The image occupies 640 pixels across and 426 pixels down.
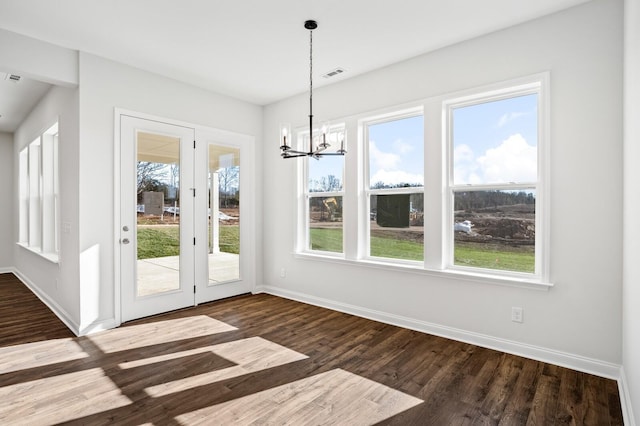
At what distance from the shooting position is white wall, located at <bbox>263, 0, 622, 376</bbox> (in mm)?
2682

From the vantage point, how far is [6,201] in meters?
7.09

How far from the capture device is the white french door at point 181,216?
13.2 ft

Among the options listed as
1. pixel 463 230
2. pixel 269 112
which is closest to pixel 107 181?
pixel 269 112

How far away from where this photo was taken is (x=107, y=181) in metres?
3.80

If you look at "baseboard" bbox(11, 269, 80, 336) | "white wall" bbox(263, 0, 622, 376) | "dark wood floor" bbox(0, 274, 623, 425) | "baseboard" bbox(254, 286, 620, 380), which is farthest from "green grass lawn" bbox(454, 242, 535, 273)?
"baseboard" bbox(11, 269, 80, 336)

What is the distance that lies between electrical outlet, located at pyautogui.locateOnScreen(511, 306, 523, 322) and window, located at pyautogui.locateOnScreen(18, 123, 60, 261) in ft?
17.1

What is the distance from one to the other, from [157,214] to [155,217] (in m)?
0.04

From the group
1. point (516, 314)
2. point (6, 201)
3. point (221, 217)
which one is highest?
point (6, 201)

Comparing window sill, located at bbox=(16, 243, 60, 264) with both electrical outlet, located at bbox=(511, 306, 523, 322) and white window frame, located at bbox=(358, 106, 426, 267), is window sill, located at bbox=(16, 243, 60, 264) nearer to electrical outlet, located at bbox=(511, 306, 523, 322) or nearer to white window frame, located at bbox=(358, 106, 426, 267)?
white window frame, located at bbox=(358, 106, 426, 267)

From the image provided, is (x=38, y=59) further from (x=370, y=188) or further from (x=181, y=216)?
(x=370, y=188)

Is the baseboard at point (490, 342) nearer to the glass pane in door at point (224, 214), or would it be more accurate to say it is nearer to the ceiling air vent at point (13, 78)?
the glass pane in door at point (224, 214)

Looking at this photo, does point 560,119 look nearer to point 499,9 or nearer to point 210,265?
point 499,9

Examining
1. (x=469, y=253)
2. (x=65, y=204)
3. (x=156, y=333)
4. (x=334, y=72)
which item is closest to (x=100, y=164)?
(x=65, y=204)

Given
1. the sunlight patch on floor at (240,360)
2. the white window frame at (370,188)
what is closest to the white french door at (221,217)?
the sunlight patch on floor at (240,360)
